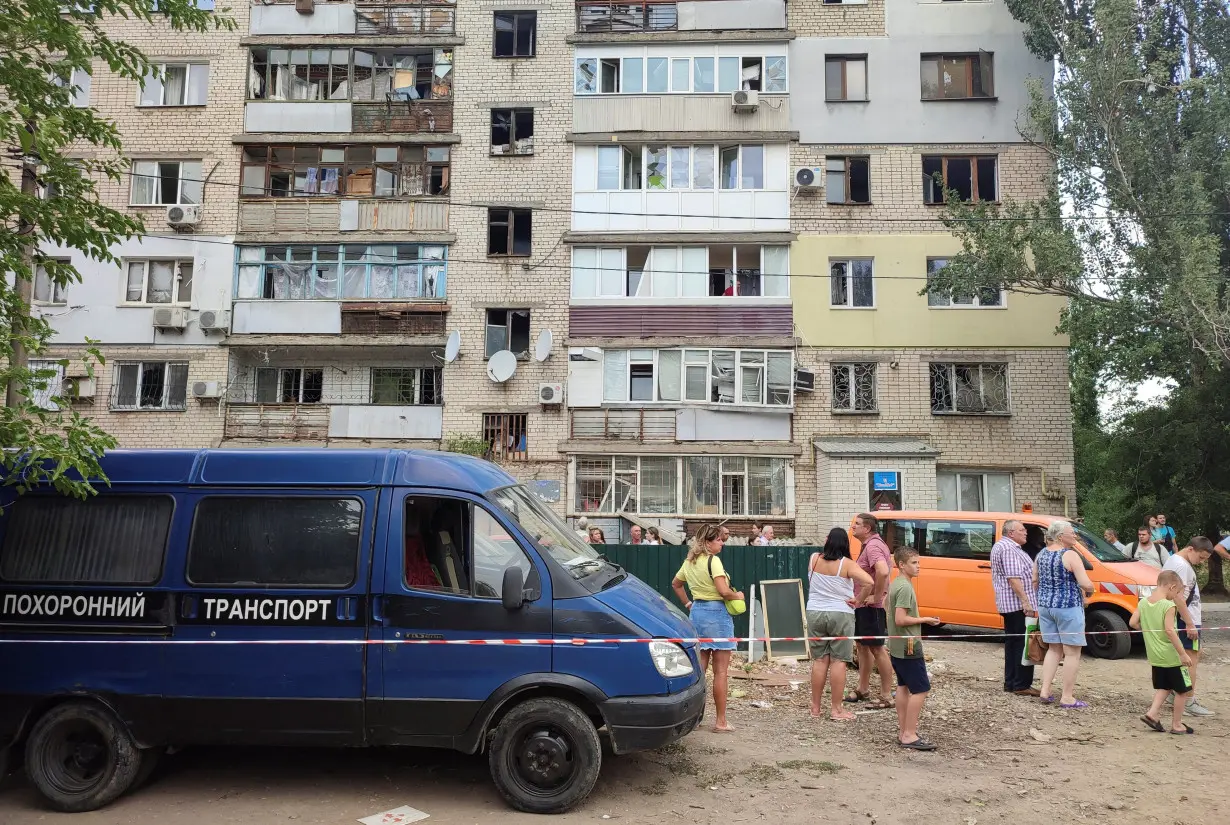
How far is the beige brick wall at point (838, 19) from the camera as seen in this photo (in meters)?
22.5

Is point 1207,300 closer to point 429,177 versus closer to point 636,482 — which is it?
point 636,482

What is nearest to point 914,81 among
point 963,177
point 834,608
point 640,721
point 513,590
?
point 963,177

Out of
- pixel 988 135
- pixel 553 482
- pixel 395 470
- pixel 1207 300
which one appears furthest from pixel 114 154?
pixel 1207 300

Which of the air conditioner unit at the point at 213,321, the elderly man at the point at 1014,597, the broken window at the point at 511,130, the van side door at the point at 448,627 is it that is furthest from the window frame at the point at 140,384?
the elderly man at the point at 1014,597

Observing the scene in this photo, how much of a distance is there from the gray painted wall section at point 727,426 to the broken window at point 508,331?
4.63 m

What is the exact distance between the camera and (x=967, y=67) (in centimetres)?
2216

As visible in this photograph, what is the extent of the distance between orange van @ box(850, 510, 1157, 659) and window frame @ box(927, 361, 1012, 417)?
8713 mm

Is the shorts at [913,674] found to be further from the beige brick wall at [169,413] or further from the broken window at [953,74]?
the beige brick wall at [169,413]

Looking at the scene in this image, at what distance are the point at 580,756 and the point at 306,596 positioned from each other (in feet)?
6.88

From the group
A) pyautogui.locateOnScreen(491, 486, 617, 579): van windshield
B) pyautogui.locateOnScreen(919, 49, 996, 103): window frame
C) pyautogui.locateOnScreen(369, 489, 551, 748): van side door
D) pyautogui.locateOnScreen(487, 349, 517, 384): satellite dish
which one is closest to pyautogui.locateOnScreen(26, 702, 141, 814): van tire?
pyautogui.locateOnScreen(369, 489, 551, 748): van side door

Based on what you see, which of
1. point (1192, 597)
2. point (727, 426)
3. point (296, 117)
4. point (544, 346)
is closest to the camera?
point (1192, 597)

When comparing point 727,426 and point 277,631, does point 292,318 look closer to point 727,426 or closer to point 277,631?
point 727,426

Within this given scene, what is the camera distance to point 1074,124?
58.0 ft

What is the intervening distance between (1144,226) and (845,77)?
9.04m
